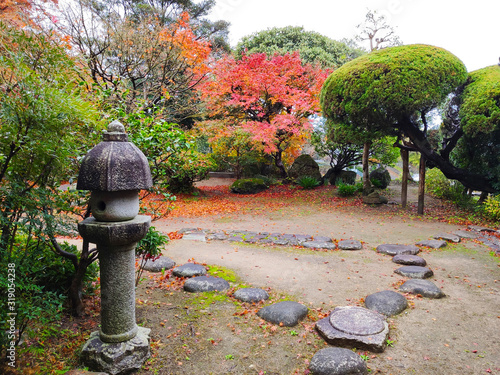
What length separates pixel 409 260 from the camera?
5.78 m

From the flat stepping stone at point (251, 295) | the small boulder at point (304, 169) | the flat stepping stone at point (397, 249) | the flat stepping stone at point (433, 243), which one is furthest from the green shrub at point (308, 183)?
the flat stepping stone at point (251, 295)

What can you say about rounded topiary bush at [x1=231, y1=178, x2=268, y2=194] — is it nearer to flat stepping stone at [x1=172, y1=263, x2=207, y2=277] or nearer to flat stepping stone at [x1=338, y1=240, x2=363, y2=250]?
flat stepping stone at [x1=338, y1=240, x2=363, y2=250]

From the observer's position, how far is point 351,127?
33.7ft

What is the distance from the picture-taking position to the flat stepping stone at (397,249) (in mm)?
6402

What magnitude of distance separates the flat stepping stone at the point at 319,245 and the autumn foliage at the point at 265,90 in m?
6.69

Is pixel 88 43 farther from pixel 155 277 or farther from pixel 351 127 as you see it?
pixel 351 127

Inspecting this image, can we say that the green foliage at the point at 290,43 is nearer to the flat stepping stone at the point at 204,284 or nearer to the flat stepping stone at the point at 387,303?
the flat stepping stone at the point at 204,284

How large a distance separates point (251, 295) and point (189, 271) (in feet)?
4.22

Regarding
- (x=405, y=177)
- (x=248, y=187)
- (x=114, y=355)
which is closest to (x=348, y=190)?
(x=405, y=177)

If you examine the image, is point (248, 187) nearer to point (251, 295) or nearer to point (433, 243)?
point (433, 243)

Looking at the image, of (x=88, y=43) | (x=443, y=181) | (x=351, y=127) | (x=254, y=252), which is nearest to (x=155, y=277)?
(x=254, y=252)

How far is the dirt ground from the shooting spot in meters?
3.02

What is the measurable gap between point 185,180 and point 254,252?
8.71m

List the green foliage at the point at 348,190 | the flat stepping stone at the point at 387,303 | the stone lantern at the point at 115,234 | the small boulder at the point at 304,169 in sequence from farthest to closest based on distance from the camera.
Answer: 1. the small boulder at the point at 304,169
2. the green foliage at the point at 348,190
3. the flat stepping stone at the point at 387,303
4. the stone lantern at the point at 115,234
